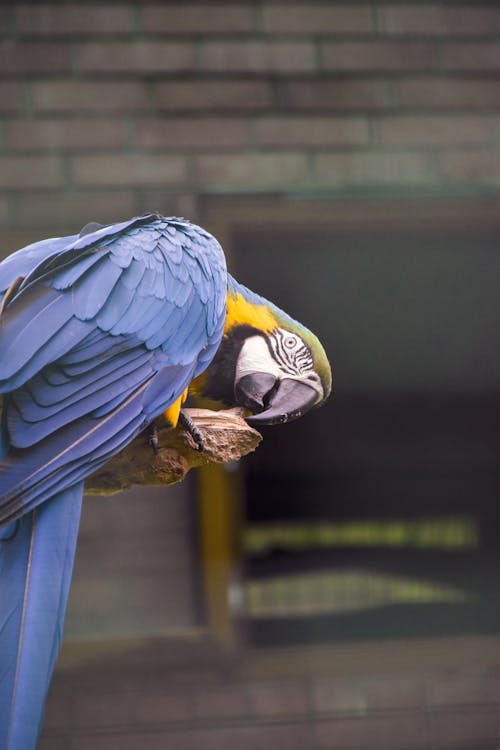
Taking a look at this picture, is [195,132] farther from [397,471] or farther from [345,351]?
[397,471]

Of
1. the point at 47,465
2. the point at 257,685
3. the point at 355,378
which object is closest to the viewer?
the point at 47,465

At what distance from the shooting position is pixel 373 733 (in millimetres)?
1276

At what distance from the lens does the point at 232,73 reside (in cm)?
140

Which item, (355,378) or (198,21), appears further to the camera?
(198,21)

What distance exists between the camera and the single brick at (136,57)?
1363mm

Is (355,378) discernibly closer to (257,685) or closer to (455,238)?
(455,238)

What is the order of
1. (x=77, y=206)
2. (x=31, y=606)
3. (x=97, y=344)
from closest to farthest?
(x=31, y=606) → (x=97, y=344) → (x=77, y=206)

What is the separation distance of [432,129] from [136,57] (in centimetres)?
47

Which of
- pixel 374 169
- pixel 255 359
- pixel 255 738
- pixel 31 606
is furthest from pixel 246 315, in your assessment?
pixel 255 738

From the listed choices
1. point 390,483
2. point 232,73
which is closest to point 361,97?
point 232,73

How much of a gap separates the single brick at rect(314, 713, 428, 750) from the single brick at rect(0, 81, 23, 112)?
102 centimetres

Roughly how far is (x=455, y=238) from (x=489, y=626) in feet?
1.91

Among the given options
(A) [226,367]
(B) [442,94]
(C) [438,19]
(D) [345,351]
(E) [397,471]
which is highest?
(C) [438,19]

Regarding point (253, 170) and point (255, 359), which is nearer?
point (255, 359)
